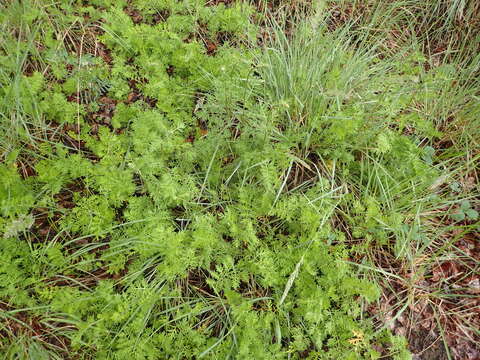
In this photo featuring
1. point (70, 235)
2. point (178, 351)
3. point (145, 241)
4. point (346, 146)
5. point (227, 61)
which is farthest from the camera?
point (227, 61)

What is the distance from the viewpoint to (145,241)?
207 centimetres

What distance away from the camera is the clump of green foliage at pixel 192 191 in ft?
6.52

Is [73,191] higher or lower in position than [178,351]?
higher

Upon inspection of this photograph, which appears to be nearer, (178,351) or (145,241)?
(178,351)

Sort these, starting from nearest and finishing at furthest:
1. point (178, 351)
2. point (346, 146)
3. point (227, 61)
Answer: point (178, 351) → point (346, 146) → point (227, 61)

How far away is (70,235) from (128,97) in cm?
124

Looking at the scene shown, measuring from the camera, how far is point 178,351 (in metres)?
1.92

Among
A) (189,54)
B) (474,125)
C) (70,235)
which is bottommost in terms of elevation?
(70,235)

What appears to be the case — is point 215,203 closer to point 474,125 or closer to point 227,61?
point 227,61

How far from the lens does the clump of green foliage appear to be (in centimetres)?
199

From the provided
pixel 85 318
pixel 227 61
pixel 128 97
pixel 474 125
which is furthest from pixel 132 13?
pixel 474 125

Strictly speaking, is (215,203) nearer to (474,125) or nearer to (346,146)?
(346,146)

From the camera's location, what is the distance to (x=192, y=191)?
2262mm

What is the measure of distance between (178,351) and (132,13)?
3.08 m
